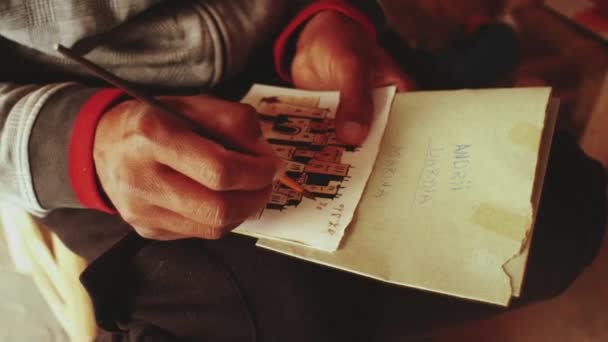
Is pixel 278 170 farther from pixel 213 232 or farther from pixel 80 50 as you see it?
pixel 80 50

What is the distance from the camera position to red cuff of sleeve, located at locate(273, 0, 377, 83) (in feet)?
2.15

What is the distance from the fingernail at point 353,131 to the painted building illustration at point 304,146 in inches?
0.4

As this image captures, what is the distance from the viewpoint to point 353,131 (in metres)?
0.51

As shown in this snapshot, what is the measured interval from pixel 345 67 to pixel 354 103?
66mm

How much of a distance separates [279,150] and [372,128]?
0.34 ft

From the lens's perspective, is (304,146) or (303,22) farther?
(303,22)

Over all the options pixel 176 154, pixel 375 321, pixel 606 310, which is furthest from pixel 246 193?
pixel 606 310

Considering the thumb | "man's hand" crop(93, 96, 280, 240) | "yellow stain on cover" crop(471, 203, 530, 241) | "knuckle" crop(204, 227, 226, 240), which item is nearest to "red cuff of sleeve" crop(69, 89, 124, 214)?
"man's hand" crop(93, 96, 280, 240)

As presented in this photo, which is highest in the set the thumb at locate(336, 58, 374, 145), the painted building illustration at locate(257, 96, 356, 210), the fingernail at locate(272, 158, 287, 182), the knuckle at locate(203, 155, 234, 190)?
the knuckle at locate(203, 155, 234, 190)

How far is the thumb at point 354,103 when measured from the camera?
51cm

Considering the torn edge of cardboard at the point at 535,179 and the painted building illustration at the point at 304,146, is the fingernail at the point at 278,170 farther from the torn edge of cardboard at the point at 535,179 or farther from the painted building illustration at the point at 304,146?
the torn edge of cardboard at the point at 535,179

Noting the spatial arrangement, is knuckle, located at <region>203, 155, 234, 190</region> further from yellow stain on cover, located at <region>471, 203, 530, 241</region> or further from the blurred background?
the blurred background

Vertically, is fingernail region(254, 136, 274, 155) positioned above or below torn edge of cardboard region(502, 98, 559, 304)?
above

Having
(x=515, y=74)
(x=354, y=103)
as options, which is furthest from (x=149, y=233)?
(x=515, y=74)
